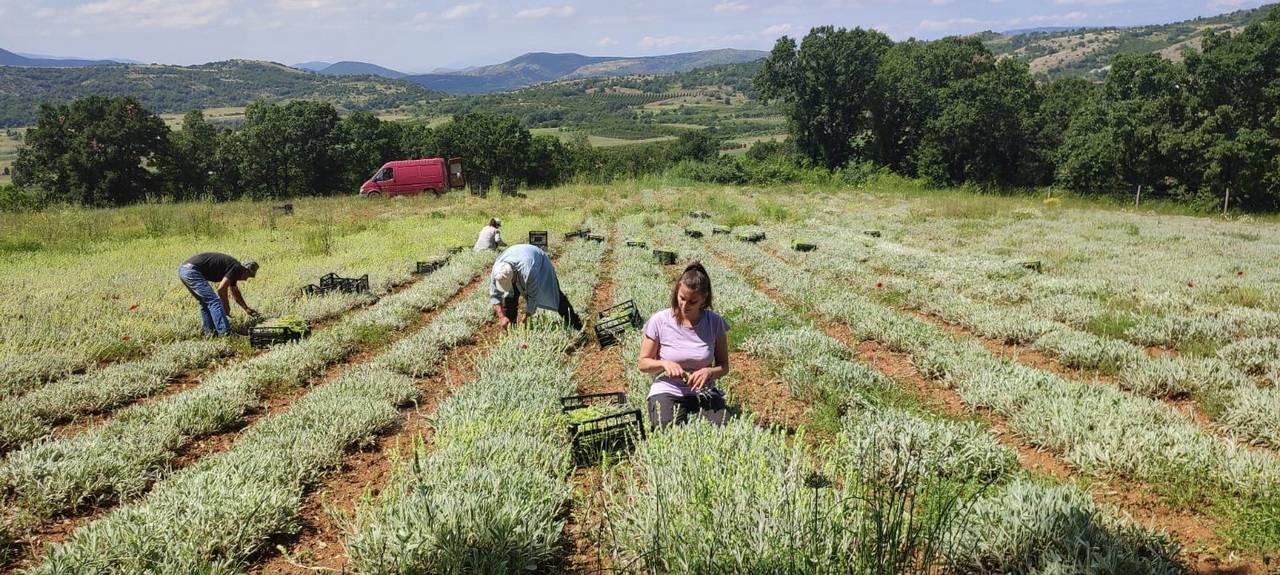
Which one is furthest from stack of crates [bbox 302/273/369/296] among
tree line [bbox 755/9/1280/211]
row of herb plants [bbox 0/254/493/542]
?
tree line [bbox 755/9/1280/211]

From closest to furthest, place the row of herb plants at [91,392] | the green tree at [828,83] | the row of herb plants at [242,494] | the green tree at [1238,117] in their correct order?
the row of herb plants at [242,494] → the row of herb plants at [91,392] → the green tree at [1238,117] → the green tree at [828,83]

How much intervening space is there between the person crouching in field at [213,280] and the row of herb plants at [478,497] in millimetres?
5098

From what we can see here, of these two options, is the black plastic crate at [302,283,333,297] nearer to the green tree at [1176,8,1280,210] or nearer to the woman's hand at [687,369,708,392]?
the woman's hand at [687,369,708,392]

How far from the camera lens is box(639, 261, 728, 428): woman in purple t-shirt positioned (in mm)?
Answer: 4473

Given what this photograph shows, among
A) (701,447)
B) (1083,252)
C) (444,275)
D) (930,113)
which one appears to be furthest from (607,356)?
(930,113)

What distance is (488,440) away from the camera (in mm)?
4113

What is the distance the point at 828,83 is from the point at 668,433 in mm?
46357

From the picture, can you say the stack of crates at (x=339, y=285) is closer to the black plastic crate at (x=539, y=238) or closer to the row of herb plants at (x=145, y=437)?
the row of herb plants at (x=145, y=437)

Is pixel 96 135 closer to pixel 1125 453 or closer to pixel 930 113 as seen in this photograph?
pixel 1125 453

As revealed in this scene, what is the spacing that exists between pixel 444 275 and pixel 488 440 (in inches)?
352

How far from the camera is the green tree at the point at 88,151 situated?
40.2 meters

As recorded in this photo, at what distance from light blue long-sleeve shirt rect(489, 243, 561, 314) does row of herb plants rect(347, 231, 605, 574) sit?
7.69ft

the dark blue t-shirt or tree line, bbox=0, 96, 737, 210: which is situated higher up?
tree line, bbox=0, 96, 737, 210

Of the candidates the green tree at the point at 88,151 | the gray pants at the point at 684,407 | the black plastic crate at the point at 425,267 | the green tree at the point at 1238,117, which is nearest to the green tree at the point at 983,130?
the green tree at the point at 1238,117
